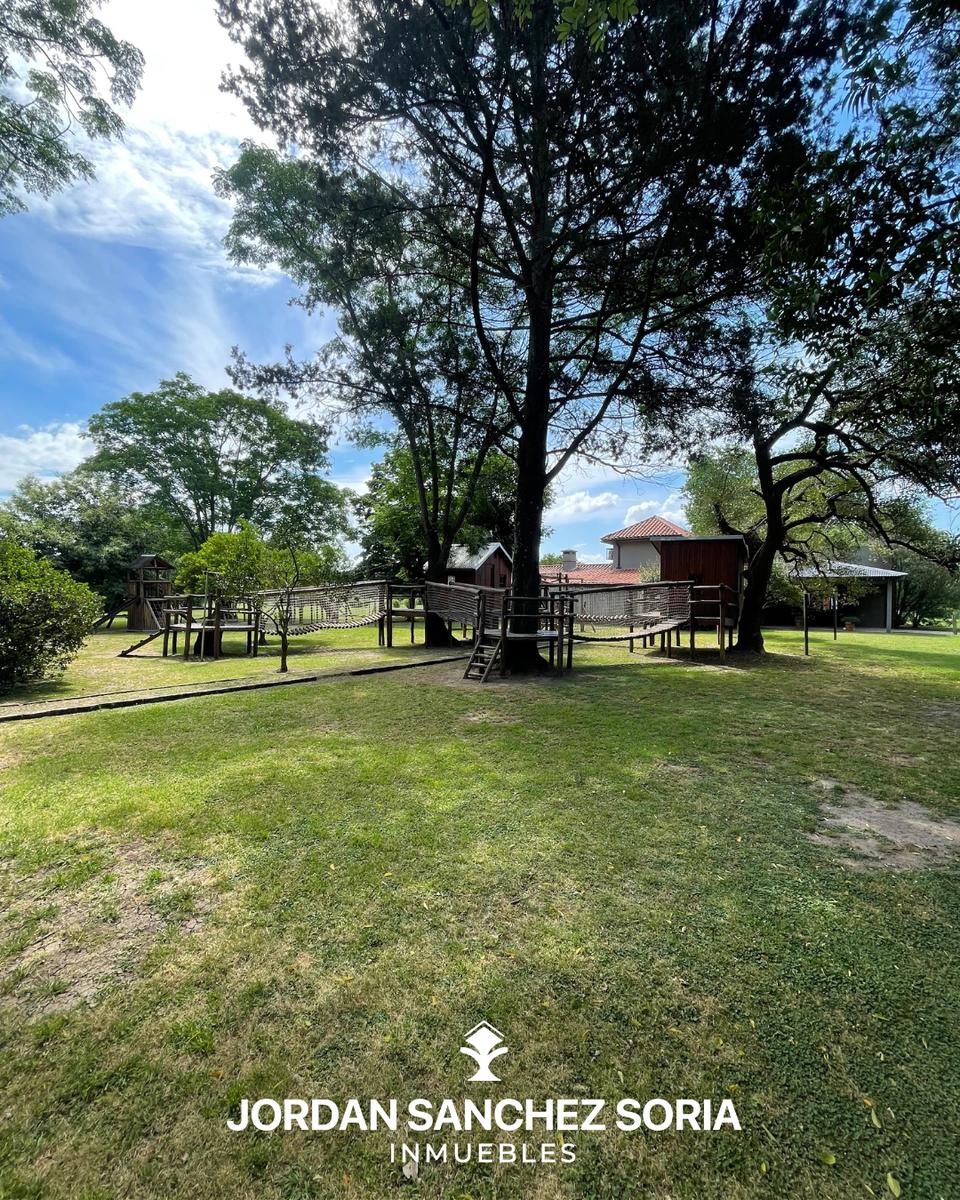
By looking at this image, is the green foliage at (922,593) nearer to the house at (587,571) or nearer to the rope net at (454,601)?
the house at (587,571)

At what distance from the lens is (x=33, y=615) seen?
762 centimetres

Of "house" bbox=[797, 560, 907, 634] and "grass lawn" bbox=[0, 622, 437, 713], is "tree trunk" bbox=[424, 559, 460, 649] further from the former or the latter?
"house" bbox=[797, 560, 907, 634]

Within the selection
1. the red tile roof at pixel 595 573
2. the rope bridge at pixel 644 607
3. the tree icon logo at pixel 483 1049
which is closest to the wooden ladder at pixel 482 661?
the rope bridge at pixel 644 607

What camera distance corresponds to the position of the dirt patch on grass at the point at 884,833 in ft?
9.81

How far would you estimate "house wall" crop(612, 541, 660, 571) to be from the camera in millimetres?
31797

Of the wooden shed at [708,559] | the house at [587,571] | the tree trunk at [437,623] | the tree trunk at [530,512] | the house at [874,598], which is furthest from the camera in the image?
the house at [587,571]

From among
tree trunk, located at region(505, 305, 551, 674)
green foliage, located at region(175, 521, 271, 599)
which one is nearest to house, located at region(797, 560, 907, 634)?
tree trunk, located at region(505, 305, 551, 674)

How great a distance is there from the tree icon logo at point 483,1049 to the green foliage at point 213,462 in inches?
1031

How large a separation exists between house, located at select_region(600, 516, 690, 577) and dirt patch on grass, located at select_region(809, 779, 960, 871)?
92.2 ft

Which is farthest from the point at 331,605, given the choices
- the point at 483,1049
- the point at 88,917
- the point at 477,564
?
the point at 483,1049

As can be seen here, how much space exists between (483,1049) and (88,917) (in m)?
1.92

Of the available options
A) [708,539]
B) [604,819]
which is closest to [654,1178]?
[604,819]

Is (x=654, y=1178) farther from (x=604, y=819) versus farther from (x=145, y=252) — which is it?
(x=145, y=252)

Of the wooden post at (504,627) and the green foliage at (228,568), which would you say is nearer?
the wooden post at (504,627)
